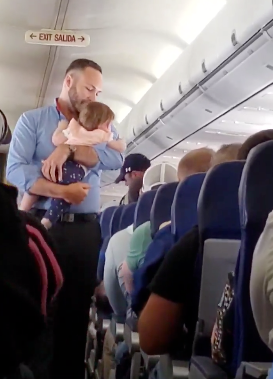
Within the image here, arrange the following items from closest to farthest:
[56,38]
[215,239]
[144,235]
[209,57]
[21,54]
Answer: [215,239] < [144,235] < [209,57] < [56,38] < [21,54]

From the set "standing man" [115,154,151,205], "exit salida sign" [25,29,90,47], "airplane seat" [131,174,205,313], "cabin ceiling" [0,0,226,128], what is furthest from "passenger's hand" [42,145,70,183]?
"exit salida sign" [25,29,90,47]

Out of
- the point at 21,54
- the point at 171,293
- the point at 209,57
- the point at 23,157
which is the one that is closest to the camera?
the point at 171,293

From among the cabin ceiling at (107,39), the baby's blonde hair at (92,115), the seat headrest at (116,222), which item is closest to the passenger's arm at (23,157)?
the baby's blonde hair at (92,115)

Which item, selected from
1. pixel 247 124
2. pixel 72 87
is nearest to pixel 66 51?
pixel 247 124

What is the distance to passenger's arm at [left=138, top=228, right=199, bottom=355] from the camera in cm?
Answer: 185

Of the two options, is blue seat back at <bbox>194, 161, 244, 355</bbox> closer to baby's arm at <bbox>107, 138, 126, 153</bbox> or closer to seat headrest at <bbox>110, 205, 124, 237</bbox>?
baby's arm at <bbox>107, 138, 126, 153</bbox>

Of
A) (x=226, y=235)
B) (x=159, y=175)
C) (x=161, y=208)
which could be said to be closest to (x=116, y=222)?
(x=159, y=175)

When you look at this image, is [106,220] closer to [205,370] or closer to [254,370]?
[205,370]

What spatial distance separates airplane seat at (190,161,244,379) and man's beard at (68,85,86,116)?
3.30 feet

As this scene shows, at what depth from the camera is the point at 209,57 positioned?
4.36 meters

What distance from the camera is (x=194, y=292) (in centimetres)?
190

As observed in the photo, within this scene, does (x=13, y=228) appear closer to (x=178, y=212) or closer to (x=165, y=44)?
(x=178, y=212)

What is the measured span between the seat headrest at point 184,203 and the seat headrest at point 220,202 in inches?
12.5

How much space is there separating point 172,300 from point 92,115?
980 millimetres
